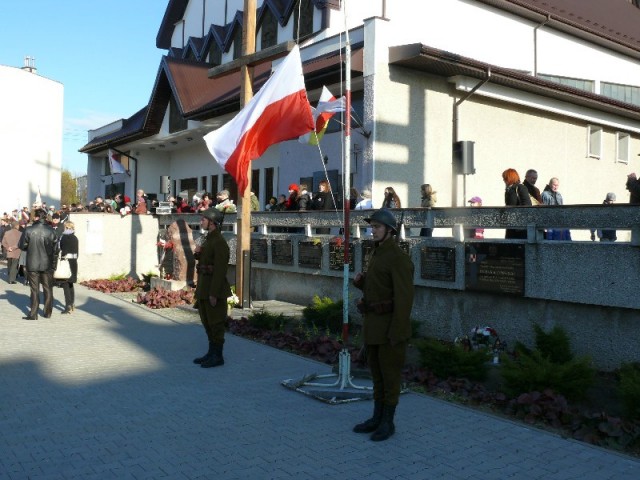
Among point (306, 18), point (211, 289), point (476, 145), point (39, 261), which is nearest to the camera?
point (211, 289)

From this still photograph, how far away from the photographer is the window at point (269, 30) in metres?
22.3

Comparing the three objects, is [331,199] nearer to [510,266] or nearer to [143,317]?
[143,317]

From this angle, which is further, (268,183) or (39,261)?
(268,183)

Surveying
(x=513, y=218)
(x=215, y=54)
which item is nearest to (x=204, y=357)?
(x=513, y=218)

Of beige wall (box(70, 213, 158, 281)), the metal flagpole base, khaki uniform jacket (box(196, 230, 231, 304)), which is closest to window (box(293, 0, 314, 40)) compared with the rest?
beige wall (box(70, 213, 158, 281))

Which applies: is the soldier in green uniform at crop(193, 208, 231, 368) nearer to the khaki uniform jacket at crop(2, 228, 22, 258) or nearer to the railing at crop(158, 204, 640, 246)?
the railing at crop(158, 204, 640, 246)

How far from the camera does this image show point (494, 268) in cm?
931

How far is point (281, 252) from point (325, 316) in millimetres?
3294

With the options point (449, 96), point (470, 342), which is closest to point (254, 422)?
point (470, 342)

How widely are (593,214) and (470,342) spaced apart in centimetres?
224

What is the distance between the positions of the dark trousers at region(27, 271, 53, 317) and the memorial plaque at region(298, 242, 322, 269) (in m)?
4.61

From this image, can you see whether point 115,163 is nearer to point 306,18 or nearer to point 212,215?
point 306,18

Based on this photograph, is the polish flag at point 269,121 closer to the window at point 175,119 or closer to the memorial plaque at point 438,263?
the memorial plaque at point 438,263

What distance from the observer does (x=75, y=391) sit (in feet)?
23.9
